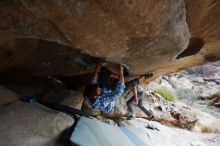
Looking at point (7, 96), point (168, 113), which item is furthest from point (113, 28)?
point (168, 113)

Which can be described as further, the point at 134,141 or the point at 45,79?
the point at 45,79

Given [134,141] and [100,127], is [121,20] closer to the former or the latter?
[100,127]

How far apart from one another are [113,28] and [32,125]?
2617 millimetres

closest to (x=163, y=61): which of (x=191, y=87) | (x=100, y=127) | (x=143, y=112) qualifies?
(x=100, y=127)

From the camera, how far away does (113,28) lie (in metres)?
4.56

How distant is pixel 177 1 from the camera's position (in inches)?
164

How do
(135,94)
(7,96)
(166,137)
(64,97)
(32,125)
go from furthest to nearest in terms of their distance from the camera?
(135,94), (166,137), (64,97), (7,96), (32,125)

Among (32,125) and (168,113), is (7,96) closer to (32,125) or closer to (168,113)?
(32,125)

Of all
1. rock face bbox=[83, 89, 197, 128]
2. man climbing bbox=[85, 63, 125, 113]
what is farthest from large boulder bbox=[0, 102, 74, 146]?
rock face bbox=[83, 89, 197, 128]

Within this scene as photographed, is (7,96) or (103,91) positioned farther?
(103,91)

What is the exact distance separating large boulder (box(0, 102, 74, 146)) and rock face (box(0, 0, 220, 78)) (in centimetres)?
132

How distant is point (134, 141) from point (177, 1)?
417cm

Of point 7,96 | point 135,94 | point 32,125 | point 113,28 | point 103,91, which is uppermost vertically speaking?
point 135,94

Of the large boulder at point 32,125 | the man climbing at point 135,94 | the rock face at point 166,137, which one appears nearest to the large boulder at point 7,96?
the large boulder at point 32,125
